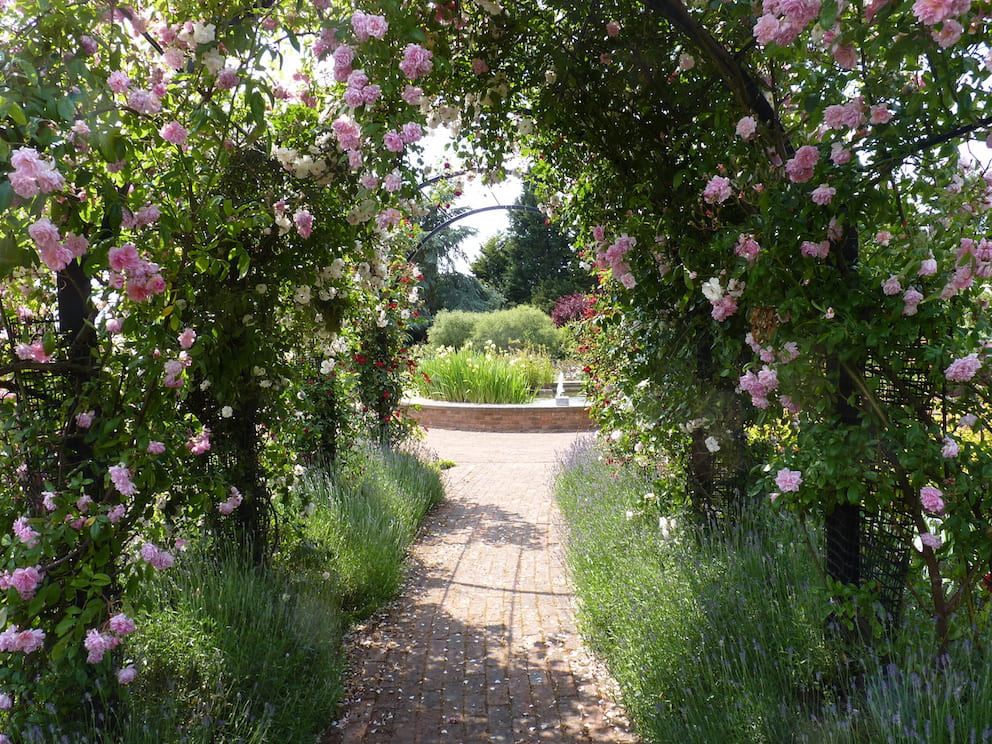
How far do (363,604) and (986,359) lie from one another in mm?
3343

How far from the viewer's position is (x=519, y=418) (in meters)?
12.1

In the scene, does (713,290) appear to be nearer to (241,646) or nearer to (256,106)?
(256,106)

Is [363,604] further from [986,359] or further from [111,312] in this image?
[986,359]

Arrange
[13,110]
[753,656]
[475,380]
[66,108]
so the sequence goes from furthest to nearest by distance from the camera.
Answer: [475,380] < [753,656] < [66,108] < [13,110]

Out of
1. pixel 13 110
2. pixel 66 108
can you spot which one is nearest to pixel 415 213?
pixel 66 108

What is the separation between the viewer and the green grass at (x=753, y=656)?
2014 mm

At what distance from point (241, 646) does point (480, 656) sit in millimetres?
1335

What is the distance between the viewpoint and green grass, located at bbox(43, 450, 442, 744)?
2.37 meters

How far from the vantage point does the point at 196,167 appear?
8.70 feet

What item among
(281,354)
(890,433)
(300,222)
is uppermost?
(300,222)

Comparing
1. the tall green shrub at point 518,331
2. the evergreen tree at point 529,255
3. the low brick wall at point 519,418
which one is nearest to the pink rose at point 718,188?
the low brick wall at point 519,418

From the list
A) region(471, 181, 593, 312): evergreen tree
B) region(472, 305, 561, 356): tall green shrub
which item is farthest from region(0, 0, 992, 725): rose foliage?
region(471, 181, 593, 312): evergreen tree

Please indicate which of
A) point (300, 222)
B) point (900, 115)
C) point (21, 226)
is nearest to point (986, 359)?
point (900, 115)

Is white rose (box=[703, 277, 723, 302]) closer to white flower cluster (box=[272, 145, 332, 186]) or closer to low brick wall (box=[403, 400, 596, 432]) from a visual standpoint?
white flower cluster (box=[272, 145, 332, 186])
